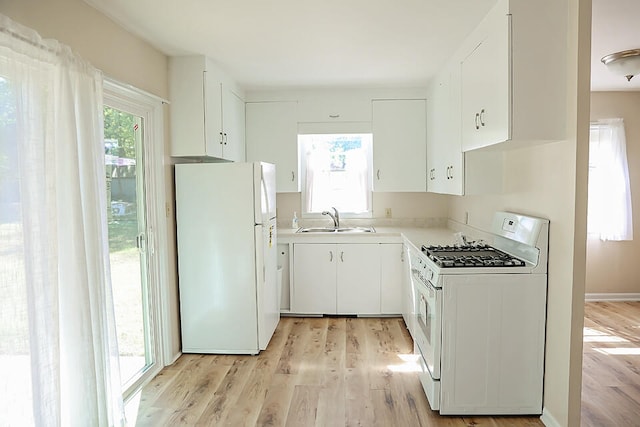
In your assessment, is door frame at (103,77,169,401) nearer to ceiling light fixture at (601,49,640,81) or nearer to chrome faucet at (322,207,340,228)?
chrome faucet at (322,207,340,228)

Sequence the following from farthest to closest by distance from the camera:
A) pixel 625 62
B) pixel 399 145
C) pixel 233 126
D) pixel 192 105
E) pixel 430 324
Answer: pixel 399 145 < pixel 233 126 < pixel 192 105 < pixel 625 62 < pixel 430 324

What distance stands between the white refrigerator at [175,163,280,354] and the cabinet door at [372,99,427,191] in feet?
4.83

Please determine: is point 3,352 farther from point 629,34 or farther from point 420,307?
point 629,34

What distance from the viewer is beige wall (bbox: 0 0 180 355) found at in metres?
1.86

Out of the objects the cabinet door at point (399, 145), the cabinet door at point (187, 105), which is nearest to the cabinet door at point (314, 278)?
the cabinet door at point (399, 145)

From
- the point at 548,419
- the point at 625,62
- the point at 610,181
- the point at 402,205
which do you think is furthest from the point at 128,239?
the point at 610,181

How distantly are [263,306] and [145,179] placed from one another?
1334 mm

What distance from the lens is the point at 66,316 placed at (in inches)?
73.6

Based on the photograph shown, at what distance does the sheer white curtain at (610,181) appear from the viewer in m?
4.51

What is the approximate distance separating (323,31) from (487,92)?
1.09m

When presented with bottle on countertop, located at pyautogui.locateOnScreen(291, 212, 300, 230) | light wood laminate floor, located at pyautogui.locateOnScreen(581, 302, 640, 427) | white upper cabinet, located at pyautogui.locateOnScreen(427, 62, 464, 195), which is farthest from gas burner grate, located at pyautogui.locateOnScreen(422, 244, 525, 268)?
bottle on countertop, located at pyautogui.locateOnScreen(291, 212, 300, 230)

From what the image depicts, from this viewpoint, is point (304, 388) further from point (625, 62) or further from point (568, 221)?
point (625, 62)

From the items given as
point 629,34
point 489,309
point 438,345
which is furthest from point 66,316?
point 629,34

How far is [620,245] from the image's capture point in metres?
4.66
